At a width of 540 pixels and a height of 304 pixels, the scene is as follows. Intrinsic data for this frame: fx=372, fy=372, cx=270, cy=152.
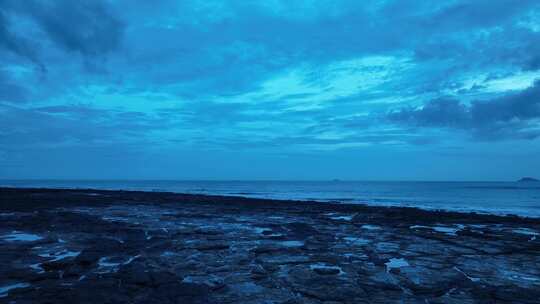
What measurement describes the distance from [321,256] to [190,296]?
528 centimetres

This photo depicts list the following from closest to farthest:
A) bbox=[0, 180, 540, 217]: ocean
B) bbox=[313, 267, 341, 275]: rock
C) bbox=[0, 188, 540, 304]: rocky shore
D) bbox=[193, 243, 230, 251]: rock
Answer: bbox=[0, 188, 540, 304]: rocky shore, bbox=[313, 267, 341, 275]: rock, bbox=[193, 243, 230, 251]: rock, bbox=[0, 180, 540, 217]: ocean

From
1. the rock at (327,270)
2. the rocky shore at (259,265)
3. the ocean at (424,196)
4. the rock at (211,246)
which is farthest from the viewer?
the ocean at (424,196)

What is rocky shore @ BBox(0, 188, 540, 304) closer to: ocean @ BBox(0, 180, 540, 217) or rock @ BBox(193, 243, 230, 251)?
rock @ BBox(193, 243, 230, 251)

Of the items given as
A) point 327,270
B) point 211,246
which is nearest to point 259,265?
point 327,270

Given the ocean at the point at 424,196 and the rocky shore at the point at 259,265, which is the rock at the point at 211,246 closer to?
the rocky shore at the point at 259,265

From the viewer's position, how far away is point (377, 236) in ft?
52.9

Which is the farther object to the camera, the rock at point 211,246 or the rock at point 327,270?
the rock at point 211,246

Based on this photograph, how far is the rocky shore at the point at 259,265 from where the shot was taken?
7.34 m

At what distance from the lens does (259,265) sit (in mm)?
10078

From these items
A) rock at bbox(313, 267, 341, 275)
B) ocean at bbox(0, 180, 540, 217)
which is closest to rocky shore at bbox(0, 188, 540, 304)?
rock at bbox(313, 267, 341, 275)

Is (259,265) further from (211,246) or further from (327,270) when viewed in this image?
(211,246)

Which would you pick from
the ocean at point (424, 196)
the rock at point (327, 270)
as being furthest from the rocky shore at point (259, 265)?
the ocean at point (424, 196)

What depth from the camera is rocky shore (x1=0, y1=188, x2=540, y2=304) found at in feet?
24.1

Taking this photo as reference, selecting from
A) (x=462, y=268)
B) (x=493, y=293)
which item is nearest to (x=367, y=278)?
(x=493, y=293)
